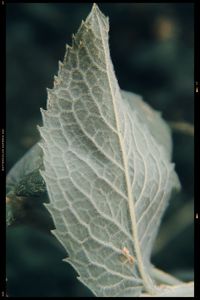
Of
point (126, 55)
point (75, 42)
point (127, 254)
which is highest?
point (126, 55)

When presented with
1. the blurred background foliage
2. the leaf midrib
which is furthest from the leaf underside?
the blurred background foliage

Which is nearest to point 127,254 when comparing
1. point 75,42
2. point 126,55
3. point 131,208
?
point 131,208

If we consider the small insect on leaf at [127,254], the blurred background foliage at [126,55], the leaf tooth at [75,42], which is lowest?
the small insect on leaf at [127,254]

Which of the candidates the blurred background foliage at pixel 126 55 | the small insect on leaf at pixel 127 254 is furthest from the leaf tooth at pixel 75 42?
the blurred background foliage at pixel 126 55

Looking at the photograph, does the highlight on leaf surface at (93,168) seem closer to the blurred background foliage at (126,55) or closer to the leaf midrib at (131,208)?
the leaf midrib at (131,208)

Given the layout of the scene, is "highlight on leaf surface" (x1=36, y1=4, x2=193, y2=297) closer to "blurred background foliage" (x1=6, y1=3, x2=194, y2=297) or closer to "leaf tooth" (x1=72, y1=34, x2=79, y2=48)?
"leaf tooth" (x1=72, y1=34, x2=79, y2=48)

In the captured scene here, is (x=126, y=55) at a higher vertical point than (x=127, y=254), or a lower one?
higher

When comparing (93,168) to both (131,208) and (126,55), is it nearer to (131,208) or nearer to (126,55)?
(131,208)

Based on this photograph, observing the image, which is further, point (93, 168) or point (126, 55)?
point (126, 55)
